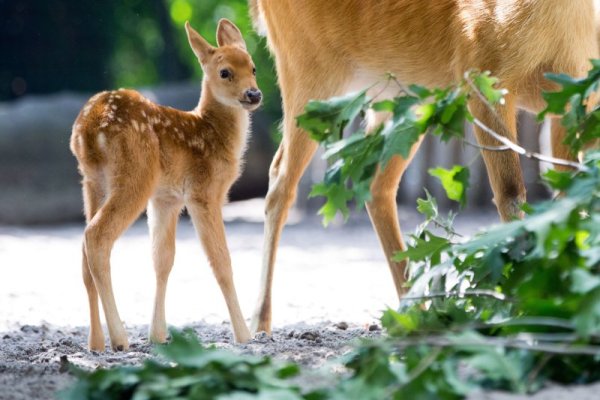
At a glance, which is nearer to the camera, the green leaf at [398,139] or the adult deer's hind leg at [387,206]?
the green leaf at [398,139]

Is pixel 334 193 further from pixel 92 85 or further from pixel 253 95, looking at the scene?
pixel 92 85

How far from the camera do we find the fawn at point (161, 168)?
16.3ft

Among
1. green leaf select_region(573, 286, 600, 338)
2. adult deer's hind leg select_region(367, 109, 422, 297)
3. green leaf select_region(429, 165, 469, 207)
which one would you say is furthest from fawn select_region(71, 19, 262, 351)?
green leaf select_region(573, 286, 600, 338)

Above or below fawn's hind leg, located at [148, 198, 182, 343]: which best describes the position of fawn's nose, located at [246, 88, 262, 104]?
above

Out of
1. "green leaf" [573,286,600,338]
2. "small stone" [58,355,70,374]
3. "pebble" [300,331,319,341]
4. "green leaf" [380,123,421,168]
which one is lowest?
"pebble" [300,331,319,341]

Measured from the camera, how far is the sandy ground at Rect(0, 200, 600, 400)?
471cm

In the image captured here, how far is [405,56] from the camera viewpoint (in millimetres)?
5934

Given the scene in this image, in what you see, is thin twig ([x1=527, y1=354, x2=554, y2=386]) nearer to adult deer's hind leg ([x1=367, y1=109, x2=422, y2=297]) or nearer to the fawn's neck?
the fawn's neck

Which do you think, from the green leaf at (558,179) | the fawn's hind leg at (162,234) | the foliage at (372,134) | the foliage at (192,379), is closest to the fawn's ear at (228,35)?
the fawn's hind leg at (162,234)

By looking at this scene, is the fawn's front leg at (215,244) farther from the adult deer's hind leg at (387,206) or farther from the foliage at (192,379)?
the foliage at (192,379)

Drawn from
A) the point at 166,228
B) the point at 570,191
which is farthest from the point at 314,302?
the point at 570,191

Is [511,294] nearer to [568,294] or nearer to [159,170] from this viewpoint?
[568,294]

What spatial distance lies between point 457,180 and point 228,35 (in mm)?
2295

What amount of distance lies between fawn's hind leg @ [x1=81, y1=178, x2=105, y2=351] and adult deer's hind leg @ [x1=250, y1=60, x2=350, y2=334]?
1.08 meters
